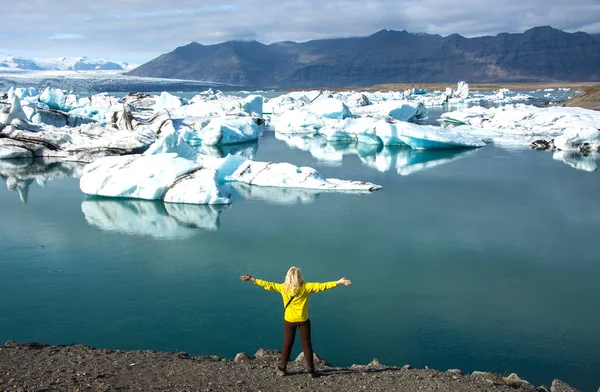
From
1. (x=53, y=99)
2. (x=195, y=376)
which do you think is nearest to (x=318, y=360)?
(x=195, y=376)

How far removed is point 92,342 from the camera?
16.9ft

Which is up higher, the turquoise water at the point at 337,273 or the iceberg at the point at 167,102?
the iceberg at the point at 167,102

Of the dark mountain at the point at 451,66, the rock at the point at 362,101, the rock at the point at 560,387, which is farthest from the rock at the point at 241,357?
the dark mountain at the point at 451,66

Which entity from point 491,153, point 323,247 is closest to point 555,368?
point 323,247

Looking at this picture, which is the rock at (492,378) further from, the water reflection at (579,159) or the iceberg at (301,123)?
the iceberg at (301,123)

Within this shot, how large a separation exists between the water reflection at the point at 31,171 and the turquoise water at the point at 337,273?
142 centimetres

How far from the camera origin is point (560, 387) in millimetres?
4156

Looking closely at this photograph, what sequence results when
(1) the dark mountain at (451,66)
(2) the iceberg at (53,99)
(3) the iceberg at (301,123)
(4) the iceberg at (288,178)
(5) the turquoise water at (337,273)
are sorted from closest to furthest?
(5) the turquoise water at (337,273) → (4) the iceberg at (288,178) → (3) the iceberg at (301,123) → (2) the iceberg at (53,99) → (1) the dark mountain at (451,66)

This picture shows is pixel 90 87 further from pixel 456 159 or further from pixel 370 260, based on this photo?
pixel 370 260

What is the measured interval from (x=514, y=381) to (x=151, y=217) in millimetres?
7310

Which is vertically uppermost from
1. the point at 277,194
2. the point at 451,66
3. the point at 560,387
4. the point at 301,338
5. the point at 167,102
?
the point at 451,66

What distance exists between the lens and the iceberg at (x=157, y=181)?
35.4 ft

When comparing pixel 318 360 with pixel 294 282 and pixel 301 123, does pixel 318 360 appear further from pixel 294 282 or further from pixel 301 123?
pixel 301 123

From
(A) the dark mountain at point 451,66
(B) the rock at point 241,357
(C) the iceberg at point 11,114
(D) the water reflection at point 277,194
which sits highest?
(A) the dark mountain at point 451,66
